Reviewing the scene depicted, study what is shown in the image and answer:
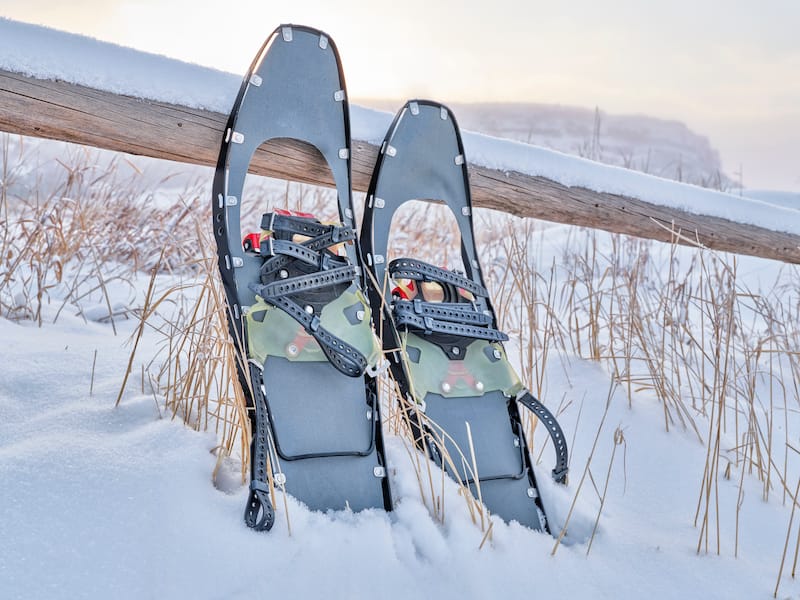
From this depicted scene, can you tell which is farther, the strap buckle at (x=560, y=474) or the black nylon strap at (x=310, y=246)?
the strap buckle at (x=560, y=474)

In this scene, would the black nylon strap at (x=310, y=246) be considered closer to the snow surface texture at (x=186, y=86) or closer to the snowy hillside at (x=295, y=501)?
the snowy hillside at (x=295, y=501)

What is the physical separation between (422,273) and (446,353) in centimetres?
23

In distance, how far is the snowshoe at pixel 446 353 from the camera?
5.84 feet

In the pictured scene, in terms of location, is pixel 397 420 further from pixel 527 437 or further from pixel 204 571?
pixel 204 571

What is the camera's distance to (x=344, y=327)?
1.74 meters

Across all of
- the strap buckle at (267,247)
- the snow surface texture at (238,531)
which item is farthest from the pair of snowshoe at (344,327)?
the snow surface texture at (238,531)

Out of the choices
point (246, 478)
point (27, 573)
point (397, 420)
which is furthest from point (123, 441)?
point (397, 420)

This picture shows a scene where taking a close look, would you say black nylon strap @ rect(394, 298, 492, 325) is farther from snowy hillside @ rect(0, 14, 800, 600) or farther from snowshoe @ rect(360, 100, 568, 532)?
snowy hillside @ rect(0, 14, 800, 600)

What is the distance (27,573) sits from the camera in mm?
1116

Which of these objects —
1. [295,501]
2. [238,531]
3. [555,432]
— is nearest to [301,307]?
[295,501]

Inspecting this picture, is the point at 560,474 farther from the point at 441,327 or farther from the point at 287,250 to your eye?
the point at 287,250

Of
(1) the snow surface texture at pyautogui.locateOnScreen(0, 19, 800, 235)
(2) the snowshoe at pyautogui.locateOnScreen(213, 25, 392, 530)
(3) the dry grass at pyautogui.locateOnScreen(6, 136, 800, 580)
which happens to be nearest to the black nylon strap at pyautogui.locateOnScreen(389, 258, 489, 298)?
(2) the snowshoe at pyautogui.locateOnScreen(213, 25, 392, 530)

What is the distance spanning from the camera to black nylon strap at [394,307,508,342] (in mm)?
1821

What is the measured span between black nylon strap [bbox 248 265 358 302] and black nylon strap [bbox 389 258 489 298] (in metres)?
0.15
